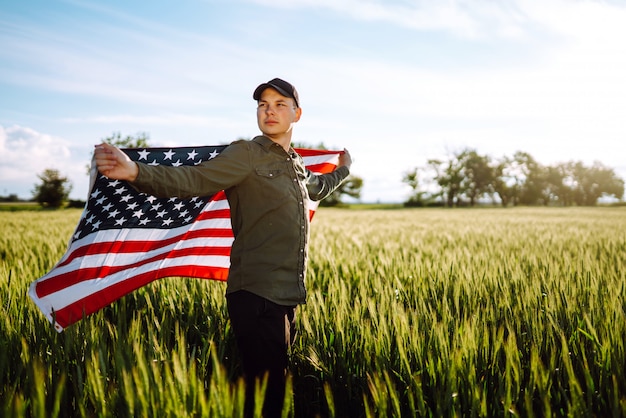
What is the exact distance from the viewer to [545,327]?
94.8 inches

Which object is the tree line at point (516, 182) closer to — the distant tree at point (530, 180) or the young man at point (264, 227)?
the distant tree at point (530, 180)

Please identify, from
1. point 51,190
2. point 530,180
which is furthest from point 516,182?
point 51,190

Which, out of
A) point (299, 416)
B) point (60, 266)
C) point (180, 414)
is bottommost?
point (299, 416)

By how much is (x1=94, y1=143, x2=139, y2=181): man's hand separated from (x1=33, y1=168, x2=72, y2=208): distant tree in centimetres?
5294

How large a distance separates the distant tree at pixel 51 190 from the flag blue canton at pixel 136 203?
170 feet

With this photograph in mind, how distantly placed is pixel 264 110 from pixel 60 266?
156 cm

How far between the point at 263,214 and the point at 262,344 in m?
0.61

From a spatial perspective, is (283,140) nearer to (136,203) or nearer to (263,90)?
(263,90)

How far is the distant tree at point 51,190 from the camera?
46.5 m

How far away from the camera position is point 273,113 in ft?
7.18

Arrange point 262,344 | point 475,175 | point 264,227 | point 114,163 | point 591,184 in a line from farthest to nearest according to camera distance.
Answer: point 591,184
point 475,175
point 264,227
point 262,344
point 114,163

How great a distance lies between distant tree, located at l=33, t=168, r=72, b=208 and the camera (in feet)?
152

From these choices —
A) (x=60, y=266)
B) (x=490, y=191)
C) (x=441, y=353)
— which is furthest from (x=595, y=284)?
(x=490, y=191)

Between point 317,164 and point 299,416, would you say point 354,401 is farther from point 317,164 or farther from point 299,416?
point 317,164
